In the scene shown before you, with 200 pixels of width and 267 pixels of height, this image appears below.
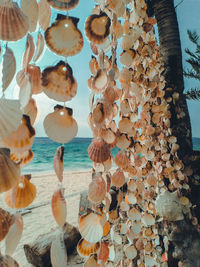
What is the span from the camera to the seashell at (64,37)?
0.65 ft

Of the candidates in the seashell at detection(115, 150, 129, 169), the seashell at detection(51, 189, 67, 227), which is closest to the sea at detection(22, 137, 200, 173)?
the seashell at detection(115, 150, 129, 169)

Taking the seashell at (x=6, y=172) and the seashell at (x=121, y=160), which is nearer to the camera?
the seashell at (x=6, y=172)

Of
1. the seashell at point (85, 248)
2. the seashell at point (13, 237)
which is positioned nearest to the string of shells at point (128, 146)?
the seashell at point (85, 248)

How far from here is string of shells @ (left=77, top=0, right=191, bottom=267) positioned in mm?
259

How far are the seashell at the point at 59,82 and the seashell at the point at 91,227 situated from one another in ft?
0.60

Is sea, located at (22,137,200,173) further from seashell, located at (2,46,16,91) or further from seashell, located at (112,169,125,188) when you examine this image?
seashell, located at (2,46,16,91)

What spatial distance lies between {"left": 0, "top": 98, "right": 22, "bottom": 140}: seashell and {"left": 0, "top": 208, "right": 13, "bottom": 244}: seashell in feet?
0.23

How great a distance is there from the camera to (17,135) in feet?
0.51

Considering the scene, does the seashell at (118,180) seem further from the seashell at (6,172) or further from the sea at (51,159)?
the sea at (51,159)

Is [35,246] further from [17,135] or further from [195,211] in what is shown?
[17,135]

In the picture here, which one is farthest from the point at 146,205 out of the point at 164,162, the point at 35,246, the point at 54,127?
the point at 35,246

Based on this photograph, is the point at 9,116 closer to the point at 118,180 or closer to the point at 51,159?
the point at 118,180

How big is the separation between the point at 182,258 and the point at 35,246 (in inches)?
52.5

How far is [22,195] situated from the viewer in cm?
18
